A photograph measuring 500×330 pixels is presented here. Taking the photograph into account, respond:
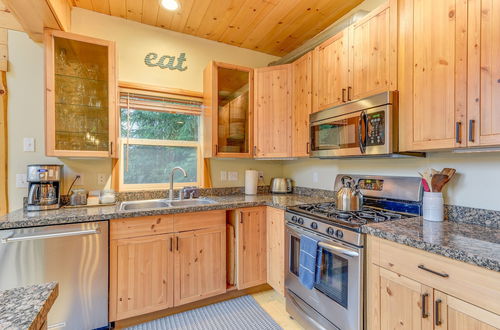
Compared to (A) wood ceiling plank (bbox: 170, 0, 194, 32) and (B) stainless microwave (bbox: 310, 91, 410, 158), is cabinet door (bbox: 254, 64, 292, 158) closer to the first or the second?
(B) stainless microwave (bbox: 310, 91, 410, 158)

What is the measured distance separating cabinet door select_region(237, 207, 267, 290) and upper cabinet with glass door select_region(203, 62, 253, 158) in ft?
2.30

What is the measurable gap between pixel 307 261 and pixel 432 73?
4.77ft

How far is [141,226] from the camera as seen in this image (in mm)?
1927

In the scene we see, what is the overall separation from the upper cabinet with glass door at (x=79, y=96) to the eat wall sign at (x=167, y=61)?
443mm

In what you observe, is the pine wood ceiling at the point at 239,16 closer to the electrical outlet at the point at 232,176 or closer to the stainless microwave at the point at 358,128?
the stainless microwave at the point at 358,128

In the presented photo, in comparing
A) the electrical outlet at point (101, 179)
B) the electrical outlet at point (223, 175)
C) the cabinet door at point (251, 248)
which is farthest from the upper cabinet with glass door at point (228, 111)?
the electrical outlet at point (101, 179)

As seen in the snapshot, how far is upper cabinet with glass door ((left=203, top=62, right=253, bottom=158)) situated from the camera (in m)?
2.61

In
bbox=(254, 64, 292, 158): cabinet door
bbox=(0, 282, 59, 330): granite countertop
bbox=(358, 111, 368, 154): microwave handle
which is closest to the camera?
bbox=(0, 282, 59, 330): granite countertop

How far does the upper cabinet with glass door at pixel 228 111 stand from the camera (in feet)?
8.55

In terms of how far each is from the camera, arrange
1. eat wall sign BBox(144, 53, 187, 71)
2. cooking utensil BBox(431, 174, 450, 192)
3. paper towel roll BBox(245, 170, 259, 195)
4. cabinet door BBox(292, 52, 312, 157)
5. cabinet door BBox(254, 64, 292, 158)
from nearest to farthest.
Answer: cooking utensil BBox(431, 174, 450, 192)
cabinet door BBox(292, 52, 312, 157)
eat wall sign BBox(144, 53, 187, 71)
cabinet door BBox(254, 64, 292, 158)
paper towel roll BBox(245, 170, 259, 195)

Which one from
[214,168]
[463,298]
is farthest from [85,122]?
[463,298]

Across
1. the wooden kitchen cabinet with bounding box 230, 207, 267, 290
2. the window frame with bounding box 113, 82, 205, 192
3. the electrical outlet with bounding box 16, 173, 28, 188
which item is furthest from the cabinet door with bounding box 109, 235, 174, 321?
the electrical outlet with bounding box 16, 173, 28, 188

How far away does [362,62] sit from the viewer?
1.88 meters

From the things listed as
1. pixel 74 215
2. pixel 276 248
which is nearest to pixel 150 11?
pixel 74 215
